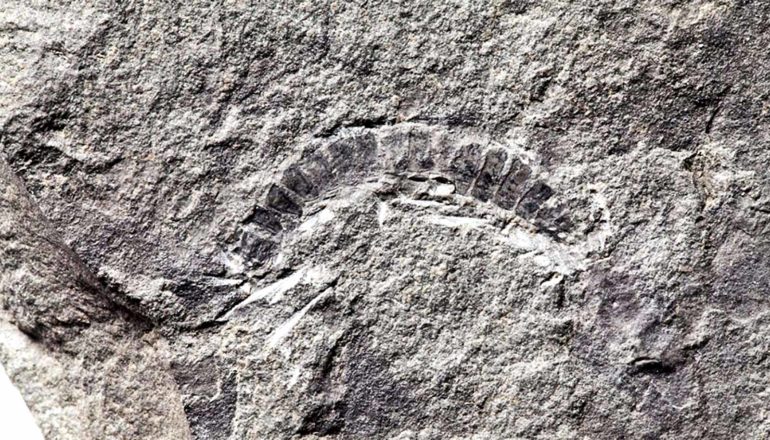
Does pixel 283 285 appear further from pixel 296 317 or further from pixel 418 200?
pixel 418 200

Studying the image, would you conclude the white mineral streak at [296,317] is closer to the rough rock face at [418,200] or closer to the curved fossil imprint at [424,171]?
the rough rock face at [418,200]

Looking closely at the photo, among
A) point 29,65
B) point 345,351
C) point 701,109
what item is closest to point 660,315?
point 701,109

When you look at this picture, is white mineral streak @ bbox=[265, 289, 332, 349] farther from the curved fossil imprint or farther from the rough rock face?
the curved fossil imprint

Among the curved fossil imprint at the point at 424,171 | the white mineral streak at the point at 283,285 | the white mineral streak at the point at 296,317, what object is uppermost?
the curved fossil imprint at the point at 424,171

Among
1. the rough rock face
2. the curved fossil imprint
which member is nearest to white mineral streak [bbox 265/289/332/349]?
the rough rock face

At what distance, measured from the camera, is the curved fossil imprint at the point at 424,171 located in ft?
5.74

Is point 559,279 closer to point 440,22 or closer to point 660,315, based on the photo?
point 660,315

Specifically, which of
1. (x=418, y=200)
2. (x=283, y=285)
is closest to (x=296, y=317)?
(x=283, y=285)

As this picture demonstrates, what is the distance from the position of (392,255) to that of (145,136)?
394 mm

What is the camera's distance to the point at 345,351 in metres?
1.79

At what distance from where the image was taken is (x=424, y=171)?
5.77 ft

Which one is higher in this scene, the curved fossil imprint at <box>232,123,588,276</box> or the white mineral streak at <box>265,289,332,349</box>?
the curved fossil imprint at <box>232,123,588,276</box>

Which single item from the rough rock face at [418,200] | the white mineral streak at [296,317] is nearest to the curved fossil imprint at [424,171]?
the rough rock face at [418,200]

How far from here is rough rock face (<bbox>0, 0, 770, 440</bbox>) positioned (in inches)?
68.4
